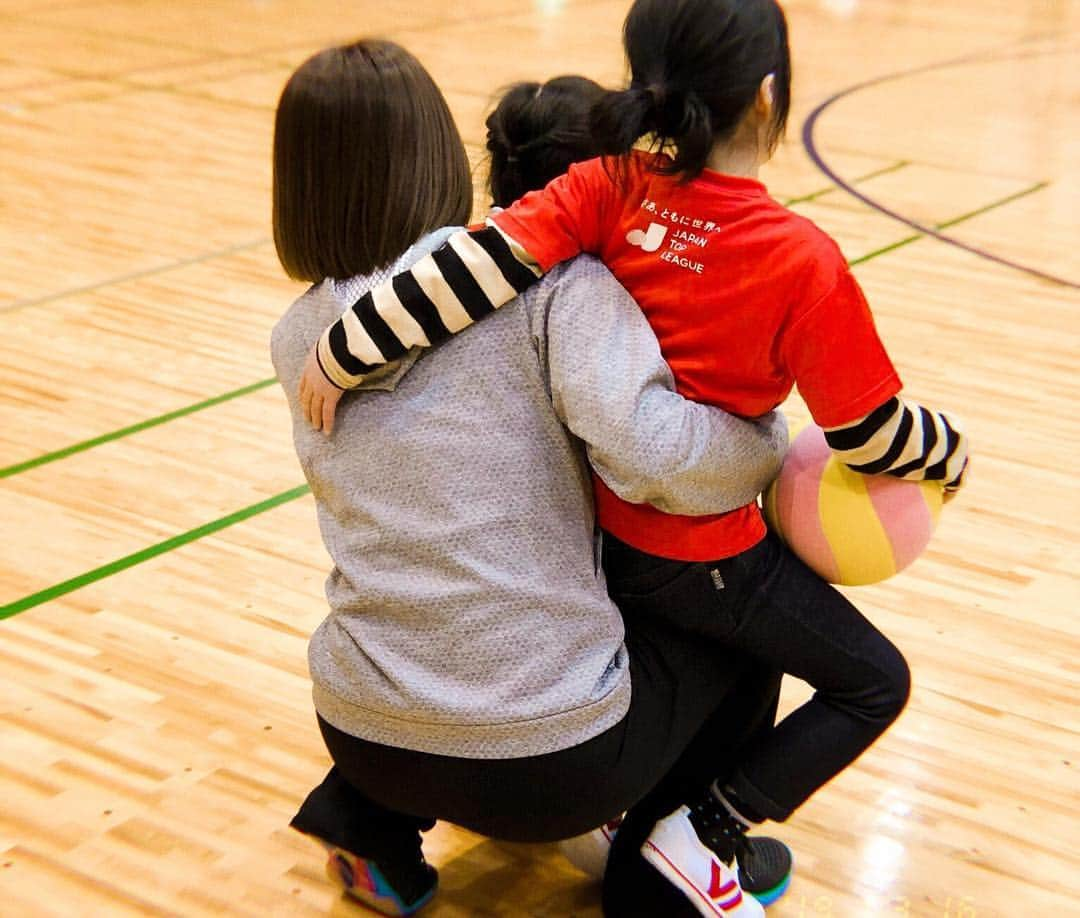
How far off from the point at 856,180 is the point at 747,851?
14.3 ft

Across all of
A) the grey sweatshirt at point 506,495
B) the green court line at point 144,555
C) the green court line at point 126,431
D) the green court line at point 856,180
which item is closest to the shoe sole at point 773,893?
the grey sweatshirt at point 506,495

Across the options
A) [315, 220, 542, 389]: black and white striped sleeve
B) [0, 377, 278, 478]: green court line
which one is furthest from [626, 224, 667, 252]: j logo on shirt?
[0, 377, 278, 478]: green court line

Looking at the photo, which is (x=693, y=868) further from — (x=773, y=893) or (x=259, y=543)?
(x=259, y=543)

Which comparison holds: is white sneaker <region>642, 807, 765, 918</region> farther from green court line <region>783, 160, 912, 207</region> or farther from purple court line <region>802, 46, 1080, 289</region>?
green court line <region>783, 160, 912, 207</region>

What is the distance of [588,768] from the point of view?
5.62ft

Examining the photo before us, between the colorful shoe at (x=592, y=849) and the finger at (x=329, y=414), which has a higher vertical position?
the finger at (x=329, y=414)

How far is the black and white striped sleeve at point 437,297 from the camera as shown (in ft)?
5.25

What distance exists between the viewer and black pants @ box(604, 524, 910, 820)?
1751 millimetres

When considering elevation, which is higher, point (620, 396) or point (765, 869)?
point (620, 396)

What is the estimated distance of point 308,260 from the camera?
1.73m

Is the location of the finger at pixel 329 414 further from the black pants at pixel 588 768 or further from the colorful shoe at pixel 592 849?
the colorful shoe at pixel 592 849

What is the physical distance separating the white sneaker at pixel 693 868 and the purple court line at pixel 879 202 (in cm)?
335

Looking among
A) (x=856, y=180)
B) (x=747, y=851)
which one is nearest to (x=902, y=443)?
(x=747, y=851)

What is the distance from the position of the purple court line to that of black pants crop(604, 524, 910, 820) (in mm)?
3260
